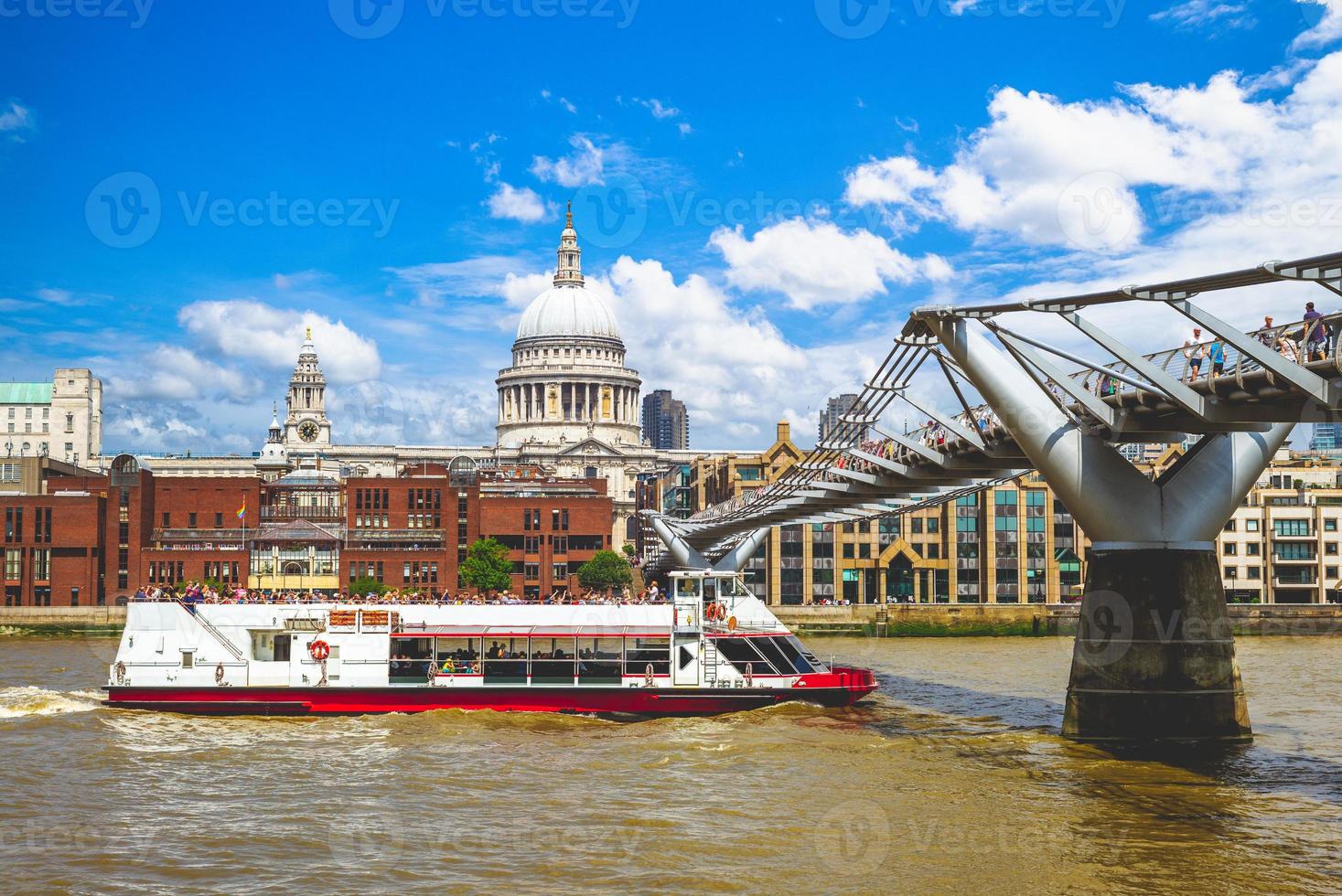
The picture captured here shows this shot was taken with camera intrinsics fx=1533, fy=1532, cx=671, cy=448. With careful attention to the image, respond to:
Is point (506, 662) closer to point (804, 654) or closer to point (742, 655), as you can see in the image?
point (742, 655)

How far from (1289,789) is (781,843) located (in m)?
9.49

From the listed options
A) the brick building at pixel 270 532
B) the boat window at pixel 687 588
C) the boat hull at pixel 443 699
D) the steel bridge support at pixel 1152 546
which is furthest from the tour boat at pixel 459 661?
the brick building at pixel 270 532

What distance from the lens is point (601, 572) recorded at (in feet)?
293

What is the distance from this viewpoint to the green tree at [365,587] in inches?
3184

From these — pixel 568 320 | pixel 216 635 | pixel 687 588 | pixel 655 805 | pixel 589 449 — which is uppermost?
pixel 568 320

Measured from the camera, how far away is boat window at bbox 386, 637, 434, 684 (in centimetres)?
3716

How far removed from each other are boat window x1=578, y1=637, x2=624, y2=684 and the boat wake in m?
11.7

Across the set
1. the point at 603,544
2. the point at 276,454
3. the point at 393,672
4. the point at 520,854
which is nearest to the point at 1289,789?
the point at 520,854

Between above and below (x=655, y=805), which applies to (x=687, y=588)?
above

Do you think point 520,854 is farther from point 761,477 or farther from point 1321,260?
point 761,477

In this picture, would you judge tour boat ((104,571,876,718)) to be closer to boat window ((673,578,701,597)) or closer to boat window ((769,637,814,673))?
boat window ((769,637,814,673))

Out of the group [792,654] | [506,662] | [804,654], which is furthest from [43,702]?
[804,654]

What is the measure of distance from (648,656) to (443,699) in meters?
5.05

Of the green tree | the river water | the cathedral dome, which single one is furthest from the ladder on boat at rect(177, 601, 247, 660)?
the cathedral dome
